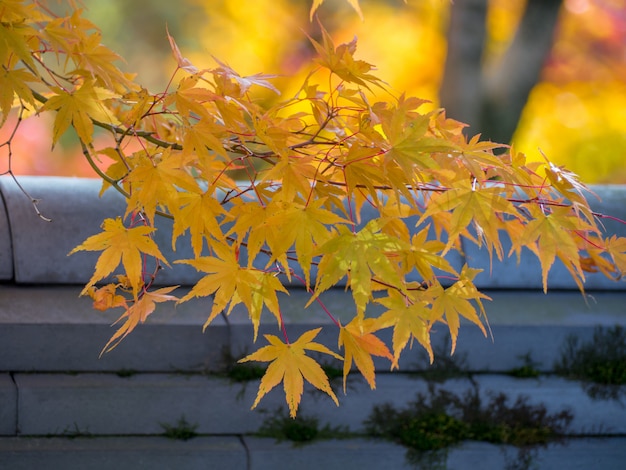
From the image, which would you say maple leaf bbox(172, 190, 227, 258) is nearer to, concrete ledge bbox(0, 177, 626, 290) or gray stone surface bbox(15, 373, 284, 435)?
gray stone surface bbox(15, 373, 284, 435)

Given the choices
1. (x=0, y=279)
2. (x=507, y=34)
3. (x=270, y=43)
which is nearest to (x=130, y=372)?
(x=0, y=279)

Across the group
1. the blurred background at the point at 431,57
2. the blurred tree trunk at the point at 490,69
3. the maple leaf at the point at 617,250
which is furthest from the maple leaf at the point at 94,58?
the blurred background at the point at 431,57

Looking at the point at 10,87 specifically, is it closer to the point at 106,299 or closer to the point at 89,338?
the point at 106,299

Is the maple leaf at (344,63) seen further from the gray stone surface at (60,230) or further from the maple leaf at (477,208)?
the gray stone surface at (60,230)

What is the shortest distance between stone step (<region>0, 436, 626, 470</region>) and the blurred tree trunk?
10.2 ft

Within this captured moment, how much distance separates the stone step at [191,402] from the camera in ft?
7.44

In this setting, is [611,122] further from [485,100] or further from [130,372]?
[130,372]

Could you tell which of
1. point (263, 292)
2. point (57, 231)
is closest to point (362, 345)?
point (263, 292)

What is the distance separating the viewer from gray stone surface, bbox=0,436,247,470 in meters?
2.19

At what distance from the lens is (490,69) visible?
545 centimetres

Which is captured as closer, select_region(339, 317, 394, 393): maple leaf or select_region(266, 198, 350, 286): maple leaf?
select_region(266, 198, 350, 286): maple leaf

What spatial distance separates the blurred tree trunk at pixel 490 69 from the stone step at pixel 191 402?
294 centimetres

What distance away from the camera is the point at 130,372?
2418 mm

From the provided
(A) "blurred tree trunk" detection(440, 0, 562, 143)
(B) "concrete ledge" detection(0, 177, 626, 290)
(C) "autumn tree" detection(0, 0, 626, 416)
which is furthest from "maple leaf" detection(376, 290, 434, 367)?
(A) "blurred tree trunk" detection(440, 0, 562, 143)
